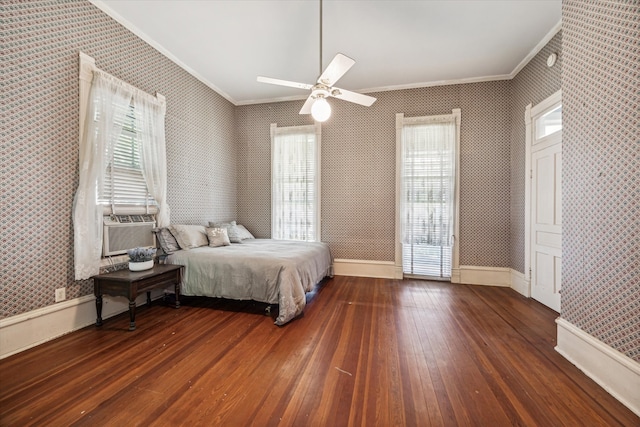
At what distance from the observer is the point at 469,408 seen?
144cm

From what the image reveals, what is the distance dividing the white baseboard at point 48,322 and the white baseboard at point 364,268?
3.13 metres

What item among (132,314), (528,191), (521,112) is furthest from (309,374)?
Answer: (521,112)

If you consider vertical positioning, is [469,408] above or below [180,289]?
below

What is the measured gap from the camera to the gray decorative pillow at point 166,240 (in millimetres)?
3066

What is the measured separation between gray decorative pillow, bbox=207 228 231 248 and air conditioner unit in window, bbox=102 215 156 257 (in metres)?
0.67

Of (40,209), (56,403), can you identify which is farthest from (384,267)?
(40,209)

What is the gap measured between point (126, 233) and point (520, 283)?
16.9ft

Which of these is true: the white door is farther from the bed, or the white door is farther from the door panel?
the bed

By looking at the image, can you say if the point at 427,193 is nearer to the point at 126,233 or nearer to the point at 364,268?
the point at 364,268

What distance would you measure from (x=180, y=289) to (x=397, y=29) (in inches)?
156

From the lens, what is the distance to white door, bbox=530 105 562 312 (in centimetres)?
286

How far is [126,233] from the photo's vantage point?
2.81 meters

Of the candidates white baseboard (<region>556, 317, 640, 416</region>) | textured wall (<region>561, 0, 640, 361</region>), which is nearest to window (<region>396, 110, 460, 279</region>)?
textured wall (<region>561, 0, 640, 361</region>)

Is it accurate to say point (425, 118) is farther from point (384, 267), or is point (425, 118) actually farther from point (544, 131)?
point (384, 267)
